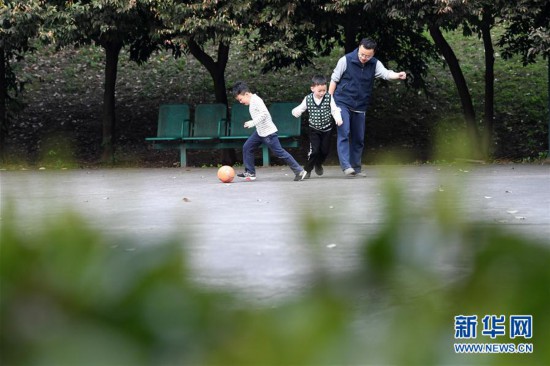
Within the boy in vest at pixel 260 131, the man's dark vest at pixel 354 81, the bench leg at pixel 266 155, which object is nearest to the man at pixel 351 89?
the man's dark vest at pixel 354 81

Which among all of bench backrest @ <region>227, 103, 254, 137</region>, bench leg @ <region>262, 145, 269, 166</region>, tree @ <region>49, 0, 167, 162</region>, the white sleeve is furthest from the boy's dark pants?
bench backrest @ <region>227, 103, 254, 137</region>

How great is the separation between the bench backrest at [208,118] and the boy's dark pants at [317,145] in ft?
20.4

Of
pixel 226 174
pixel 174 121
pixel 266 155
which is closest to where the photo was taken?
pixel 226 174

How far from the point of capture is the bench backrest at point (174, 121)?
21266 millimetres

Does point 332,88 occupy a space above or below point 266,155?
above

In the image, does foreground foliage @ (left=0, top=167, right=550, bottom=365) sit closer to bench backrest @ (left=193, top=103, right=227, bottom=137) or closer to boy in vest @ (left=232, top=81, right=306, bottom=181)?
boy in vest @ (left=232, top=81, right=306, bottom=181)

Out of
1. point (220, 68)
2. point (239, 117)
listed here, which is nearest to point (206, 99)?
point (220, 68)

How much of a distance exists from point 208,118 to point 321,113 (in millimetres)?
7017

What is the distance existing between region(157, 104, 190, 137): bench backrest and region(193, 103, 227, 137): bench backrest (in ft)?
0.78

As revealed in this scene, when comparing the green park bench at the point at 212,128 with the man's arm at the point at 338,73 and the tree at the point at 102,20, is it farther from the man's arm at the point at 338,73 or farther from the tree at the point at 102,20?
the man's arm at the point at 338,73

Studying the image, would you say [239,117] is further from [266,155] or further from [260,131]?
[260,131]

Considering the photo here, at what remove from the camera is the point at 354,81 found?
48.2ft

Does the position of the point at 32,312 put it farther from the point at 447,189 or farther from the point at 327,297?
the point at 447,189

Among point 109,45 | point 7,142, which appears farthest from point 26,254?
point 7,142
